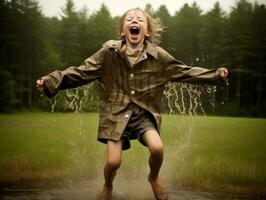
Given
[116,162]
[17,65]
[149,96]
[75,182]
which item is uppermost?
[17,65]

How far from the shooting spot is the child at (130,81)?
143 inches

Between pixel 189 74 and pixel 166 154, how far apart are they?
2894mm

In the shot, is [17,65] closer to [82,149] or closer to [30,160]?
[82,149]

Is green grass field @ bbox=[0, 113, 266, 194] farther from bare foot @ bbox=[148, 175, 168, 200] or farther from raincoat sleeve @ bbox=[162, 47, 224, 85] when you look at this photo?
raincoat sleeve @ bbox=[162, 47, 224, 85]

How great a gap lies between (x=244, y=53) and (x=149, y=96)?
9.66 metres

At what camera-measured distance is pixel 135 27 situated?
3.75 meters

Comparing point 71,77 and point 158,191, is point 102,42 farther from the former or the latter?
point 158,191

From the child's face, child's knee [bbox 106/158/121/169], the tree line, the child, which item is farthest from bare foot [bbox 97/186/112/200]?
the tree line

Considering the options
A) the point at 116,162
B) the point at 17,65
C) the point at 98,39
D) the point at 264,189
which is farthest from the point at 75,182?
the point at 17,65

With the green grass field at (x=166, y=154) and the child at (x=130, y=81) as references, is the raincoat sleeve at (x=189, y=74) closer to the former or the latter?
the child at (x=130, y=81)

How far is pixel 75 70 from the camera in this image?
375 cm

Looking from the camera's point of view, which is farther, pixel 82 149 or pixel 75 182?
pixel 82 149

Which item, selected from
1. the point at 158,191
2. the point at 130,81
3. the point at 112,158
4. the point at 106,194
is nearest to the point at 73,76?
the point at 130,81

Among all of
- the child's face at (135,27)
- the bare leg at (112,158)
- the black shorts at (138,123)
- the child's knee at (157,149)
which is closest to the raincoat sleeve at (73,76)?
the child's face at (135,27)
